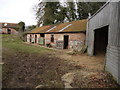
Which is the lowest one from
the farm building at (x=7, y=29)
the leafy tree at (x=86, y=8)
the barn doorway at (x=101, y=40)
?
the barn doorway at (x=101, y=40)

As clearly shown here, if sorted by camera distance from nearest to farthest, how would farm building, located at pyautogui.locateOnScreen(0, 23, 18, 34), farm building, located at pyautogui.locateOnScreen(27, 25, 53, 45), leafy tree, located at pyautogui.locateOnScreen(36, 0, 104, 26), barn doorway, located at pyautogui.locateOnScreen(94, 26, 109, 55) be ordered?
1. barn doorway, located at pyautogui.locateOnScreen(94, 26, 109, 55)
2. farm building, located at pyautogui.locateOnScreen(27, 25, 53, 45)
3. leafy tree, located at pyautogui.locateOnScreen(36, 0, 104, 26)
4. farm building, located at pyautogui.locateOnScreen(0, 23, 18, 34)

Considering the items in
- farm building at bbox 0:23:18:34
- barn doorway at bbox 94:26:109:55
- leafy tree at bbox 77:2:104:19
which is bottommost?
barn doorway at bbox 94:26:109:55

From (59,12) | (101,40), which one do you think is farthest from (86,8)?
(101,40)

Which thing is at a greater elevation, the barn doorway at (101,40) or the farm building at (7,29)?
the farm building at (7,29)

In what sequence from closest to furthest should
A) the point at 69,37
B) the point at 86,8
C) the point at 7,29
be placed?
A: the point at 69,37, the point at 86,8, the point at 7,29

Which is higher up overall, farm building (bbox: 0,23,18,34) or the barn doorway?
farm building (bbox: 0,23,18,34)

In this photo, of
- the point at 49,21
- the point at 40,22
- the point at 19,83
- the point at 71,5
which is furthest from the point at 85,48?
the point at 40,22

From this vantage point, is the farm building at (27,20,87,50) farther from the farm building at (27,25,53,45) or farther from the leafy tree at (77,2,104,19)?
the leafy tree at (77,2,104,19)

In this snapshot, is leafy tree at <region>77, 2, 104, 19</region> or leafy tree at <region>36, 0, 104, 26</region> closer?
leafy tree at <region>77, 2, 104, 19</region>

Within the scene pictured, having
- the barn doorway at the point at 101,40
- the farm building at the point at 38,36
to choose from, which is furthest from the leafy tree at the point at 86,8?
the barn doorway at the point at 101,40

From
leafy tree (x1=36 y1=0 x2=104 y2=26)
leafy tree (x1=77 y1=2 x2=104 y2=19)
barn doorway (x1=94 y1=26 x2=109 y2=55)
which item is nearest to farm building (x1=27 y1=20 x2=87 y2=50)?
barn doorway (x1=94 y1=26 x2=109 y2=55)

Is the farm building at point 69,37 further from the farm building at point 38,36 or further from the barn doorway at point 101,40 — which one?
the barn doorway at point 101,40

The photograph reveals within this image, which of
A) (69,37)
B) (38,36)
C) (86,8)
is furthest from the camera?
(86,8)

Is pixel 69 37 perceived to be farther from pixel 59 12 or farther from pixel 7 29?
pixel 7 29
